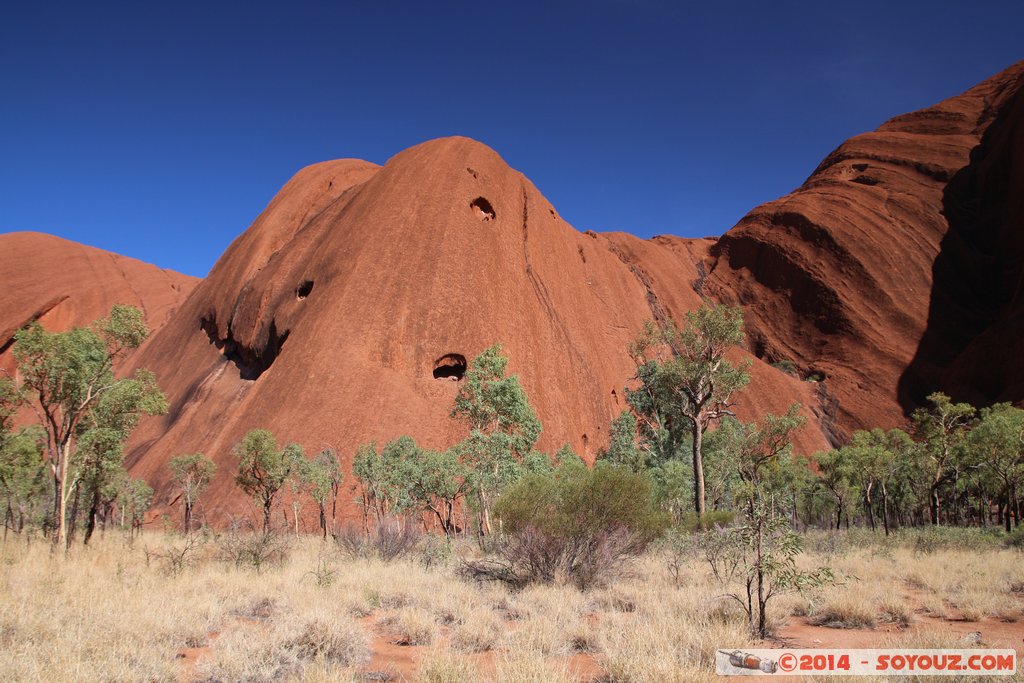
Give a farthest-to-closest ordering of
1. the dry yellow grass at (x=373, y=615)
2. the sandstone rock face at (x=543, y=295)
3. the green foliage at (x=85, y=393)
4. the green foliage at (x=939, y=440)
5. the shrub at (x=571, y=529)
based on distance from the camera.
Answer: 1. the sandstone rock face at (x=543, y=295)
2. the green foliage at (x=939, y=440)
3. the green foliage at (x=85, y=393)
4. the shrub at (x=571, y=529)
5. the dry yellow grass at (x=373, y=615)

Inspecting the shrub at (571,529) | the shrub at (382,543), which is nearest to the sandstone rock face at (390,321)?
the shrub at (382,543)

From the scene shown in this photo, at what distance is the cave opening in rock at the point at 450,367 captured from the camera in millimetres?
32312

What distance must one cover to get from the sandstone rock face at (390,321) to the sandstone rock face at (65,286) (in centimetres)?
2819

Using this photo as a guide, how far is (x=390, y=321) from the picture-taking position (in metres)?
32.6

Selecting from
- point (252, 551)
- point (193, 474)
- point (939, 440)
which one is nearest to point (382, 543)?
point (252, 551)

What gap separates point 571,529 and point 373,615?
420cm

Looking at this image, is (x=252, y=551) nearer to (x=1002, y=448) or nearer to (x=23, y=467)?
(x=23, y=467)

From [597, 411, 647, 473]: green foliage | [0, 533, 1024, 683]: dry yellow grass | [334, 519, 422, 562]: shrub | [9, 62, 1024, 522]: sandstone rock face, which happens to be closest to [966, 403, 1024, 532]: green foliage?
[0, 533, 1024, 683]: dry yellow grass

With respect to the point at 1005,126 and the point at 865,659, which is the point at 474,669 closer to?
the point at 865,659

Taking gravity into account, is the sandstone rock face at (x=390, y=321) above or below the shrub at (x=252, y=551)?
above

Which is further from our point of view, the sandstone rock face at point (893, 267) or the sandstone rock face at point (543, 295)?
the sandstone rock face at point (893, 267)

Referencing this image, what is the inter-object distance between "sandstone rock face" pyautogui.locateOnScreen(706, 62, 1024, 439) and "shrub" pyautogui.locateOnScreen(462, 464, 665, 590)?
50.5 meters

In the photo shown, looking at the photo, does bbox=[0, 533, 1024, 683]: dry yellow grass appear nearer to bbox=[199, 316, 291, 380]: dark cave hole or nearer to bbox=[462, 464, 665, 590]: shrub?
bbox=[462, 464, 665, 590]: shrub

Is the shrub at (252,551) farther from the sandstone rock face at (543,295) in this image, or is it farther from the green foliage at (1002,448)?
the green foliage at (1002,448)
